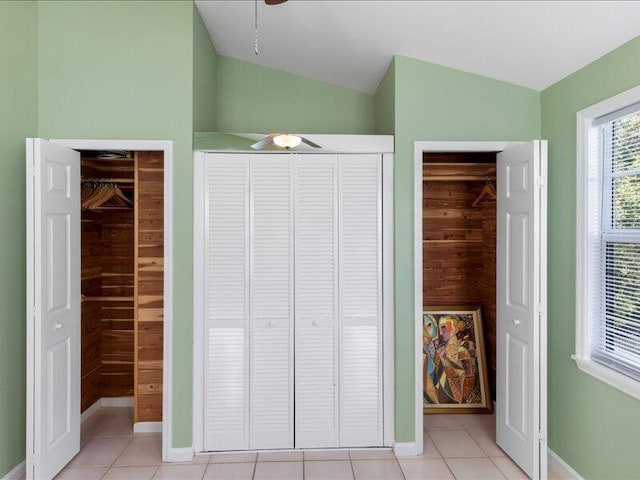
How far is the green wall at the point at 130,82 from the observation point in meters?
2.93

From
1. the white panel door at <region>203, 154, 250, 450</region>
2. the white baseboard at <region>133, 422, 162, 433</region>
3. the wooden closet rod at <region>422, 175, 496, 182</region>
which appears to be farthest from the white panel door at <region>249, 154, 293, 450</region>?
the wooden closet rod at <region>422, 175, 496, 182</region>

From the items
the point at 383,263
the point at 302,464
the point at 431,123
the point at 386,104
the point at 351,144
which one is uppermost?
the point at 386,104

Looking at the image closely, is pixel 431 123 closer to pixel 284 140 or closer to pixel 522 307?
pixel 284 140

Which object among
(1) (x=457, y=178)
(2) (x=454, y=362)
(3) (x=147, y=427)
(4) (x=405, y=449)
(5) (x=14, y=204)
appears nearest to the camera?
(5) (x=14, y=204)

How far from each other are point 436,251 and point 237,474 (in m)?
2.43

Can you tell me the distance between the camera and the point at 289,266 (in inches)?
123

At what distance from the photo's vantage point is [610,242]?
8.25 feet

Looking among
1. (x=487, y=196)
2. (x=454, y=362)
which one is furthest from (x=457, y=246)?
(x=454, y=362)

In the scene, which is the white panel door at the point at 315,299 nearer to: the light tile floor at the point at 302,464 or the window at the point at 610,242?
→ the light tile floor at the point at 302,464

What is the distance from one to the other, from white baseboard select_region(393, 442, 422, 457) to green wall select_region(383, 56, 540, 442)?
0.03m

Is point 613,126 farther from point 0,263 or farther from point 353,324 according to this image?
point 0,263

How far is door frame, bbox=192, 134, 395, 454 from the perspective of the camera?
3.04 m

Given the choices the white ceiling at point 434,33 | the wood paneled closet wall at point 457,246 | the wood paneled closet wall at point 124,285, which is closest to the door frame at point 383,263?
the wood paneled closet wall at point 124,285

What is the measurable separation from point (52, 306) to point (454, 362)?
3114 mm
